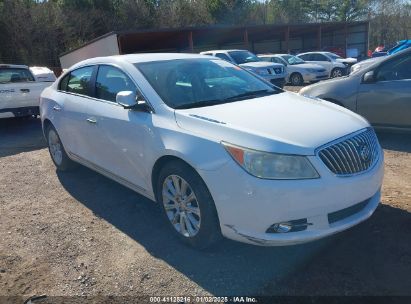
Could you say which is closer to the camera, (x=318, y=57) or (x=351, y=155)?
(x=351, y=155)

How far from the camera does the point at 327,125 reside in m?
3.31

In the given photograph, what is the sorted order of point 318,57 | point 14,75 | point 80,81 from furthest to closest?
point 318,57 → point 14,75 → point 80,81

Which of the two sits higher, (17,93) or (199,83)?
(199,83)

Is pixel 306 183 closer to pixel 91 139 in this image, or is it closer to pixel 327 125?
pixel 327 125

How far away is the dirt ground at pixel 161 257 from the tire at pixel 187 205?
17 centimetres

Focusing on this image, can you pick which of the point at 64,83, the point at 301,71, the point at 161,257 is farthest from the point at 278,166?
the point at 301,71

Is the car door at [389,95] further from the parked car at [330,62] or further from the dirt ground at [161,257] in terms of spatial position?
the parked car at [330,62]

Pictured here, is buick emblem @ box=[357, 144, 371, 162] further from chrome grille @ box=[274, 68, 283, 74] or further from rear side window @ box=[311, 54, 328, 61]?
rear side window @ box=[311, 54, 328, 61]

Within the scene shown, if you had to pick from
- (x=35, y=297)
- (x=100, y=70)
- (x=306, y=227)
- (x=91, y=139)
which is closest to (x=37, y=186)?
(x=91, y=139)

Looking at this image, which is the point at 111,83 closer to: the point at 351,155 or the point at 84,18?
the point at 351,155

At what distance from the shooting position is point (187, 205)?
11.3 feet

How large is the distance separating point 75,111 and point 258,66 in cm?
1145

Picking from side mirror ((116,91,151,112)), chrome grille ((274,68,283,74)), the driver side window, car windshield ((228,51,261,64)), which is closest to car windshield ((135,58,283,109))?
side mirror ((116,91,151,112))

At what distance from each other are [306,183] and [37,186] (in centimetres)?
406
